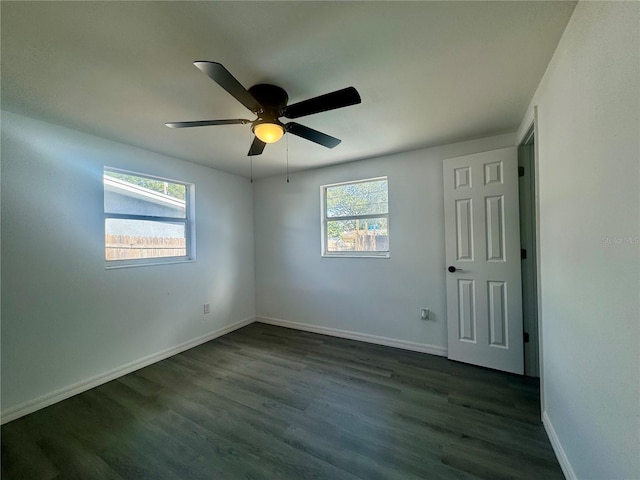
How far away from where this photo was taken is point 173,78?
1.53m

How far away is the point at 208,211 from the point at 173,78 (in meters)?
1.99

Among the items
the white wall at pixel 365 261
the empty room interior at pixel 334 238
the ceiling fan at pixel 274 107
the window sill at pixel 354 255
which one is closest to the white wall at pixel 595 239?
the empty room interior at pixel 334 238

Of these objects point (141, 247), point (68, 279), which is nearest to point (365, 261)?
point (141, 247)

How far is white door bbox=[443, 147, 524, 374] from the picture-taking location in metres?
2.31

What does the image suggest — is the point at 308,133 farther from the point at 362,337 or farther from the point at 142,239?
the point at 362,337

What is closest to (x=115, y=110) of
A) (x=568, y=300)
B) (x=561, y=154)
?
(x=561, y=154)

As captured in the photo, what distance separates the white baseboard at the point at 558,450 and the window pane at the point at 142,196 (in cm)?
380

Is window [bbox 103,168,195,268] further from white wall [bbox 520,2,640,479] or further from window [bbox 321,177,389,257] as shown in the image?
white wall [bbox 520,2,640,479]

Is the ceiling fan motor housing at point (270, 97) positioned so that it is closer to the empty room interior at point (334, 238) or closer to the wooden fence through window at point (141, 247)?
the empty room interior at point (334, 238)

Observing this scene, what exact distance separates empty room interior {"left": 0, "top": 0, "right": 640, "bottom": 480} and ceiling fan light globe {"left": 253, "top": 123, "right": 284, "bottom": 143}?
0.01m

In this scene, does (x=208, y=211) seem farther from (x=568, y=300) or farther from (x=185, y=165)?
(x=568, y=300)

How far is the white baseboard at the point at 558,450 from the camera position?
4.16ft

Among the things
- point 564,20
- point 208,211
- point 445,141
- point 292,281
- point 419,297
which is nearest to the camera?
point 564,20

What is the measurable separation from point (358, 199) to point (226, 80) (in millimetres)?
2292
